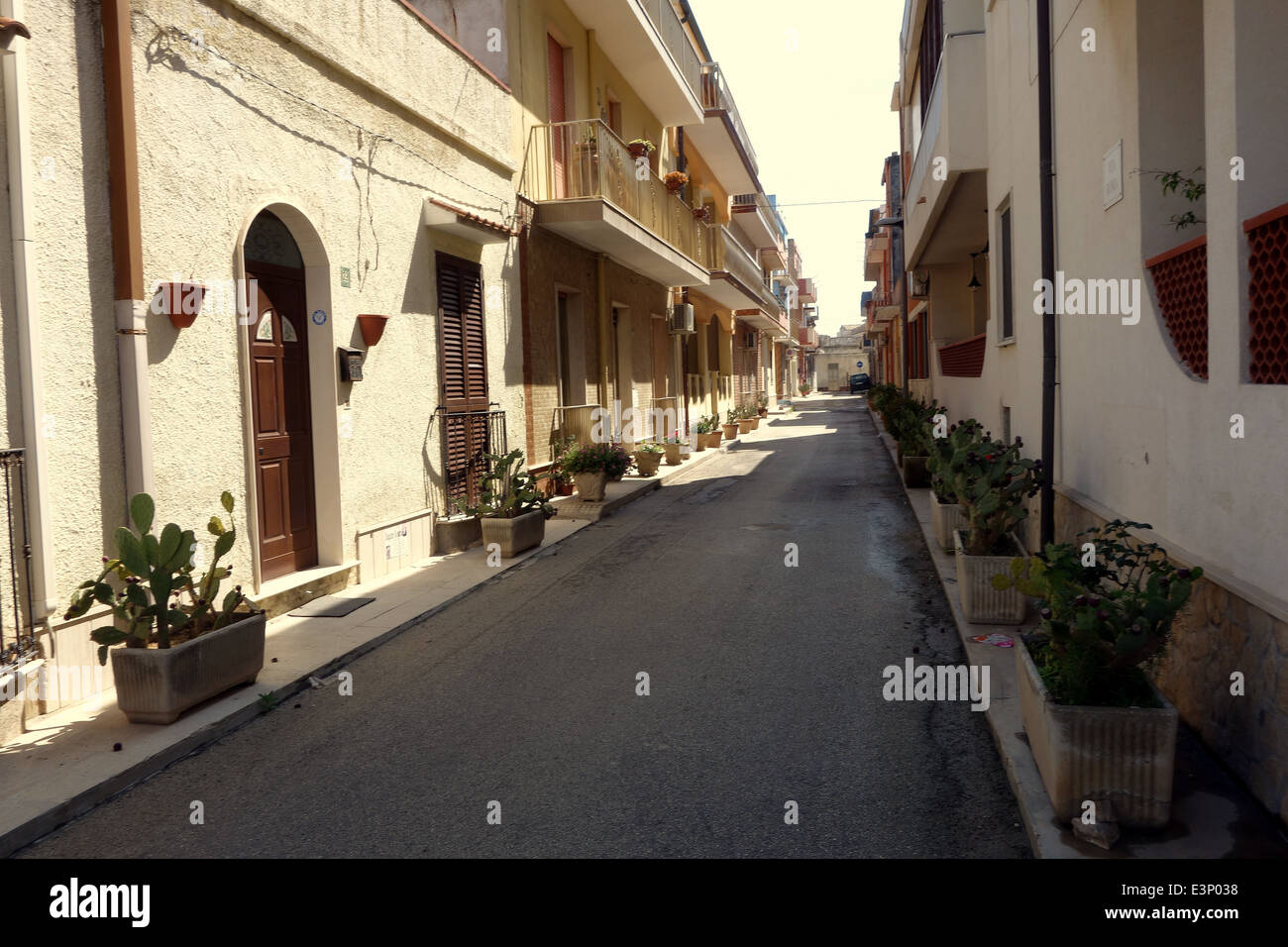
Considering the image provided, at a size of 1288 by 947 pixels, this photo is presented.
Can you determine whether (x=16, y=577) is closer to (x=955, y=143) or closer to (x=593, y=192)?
(x=955, y=143)

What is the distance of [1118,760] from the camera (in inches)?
135

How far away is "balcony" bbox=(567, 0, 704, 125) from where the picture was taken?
14.4m

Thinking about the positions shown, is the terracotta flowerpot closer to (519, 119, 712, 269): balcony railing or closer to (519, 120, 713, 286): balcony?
(519, 120, 713, 286): balcony

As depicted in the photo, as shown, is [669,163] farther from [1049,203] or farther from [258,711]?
[258,711]

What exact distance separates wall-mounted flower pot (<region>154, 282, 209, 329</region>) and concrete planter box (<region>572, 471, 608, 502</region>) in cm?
699

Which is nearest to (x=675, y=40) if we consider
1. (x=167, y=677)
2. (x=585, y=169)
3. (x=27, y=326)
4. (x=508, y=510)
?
(x=585, y=169)

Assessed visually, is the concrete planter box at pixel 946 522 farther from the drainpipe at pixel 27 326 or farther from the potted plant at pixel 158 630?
the drainpipe at pixel 27 326

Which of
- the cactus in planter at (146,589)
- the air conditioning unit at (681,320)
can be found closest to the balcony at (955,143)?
the air conditioning unit at (681,320)

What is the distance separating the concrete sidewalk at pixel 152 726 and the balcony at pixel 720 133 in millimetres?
15569

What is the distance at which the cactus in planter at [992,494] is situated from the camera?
6.58 m
